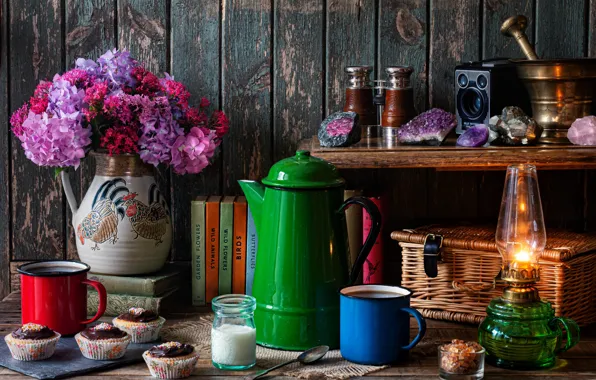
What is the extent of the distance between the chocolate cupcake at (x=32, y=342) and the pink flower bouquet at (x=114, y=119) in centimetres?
36

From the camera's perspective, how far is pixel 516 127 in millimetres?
1579

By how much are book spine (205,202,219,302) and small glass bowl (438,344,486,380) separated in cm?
54

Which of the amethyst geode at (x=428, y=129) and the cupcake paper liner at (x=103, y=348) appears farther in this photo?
the amethyst geode at (x=428, y=129)

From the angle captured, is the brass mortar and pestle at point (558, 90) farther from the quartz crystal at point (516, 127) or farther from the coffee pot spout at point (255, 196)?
the coffee pot spout at point (255, 196)

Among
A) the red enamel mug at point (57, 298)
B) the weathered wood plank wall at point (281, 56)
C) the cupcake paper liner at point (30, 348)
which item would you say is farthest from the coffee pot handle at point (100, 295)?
the weathered wood plank wall at point (281, 56)

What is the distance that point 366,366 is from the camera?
1.35m

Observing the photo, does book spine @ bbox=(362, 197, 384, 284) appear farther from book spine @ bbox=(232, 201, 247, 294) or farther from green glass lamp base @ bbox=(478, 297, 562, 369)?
green glass lamp base @ bbox=(478, 297, 562, 369)

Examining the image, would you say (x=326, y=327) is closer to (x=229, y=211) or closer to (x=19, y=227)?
(x=229, y=211)

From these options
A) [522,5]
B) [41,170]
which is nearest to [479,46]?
[522,5]

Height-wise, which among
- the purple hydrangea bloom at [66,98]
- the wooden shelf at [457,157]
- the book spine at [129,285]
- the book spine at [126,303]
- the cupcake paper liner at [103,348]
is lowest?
the cupcake paper liner at [103,348]

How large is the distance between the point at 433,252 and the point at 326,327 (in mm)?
248

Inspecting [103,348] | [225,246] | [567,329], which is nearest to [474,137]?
[567,329]

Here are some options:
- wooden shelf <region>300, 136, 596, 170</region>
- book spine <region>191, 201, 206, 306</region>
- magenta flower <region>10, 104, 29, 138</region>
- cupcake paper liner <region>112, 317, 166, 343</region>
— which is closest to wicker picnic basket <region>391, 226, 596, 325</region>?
wooden shelf <region>300, 136, 596, 170</region>

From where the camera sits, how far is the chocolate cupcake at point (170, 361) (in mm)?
1283
